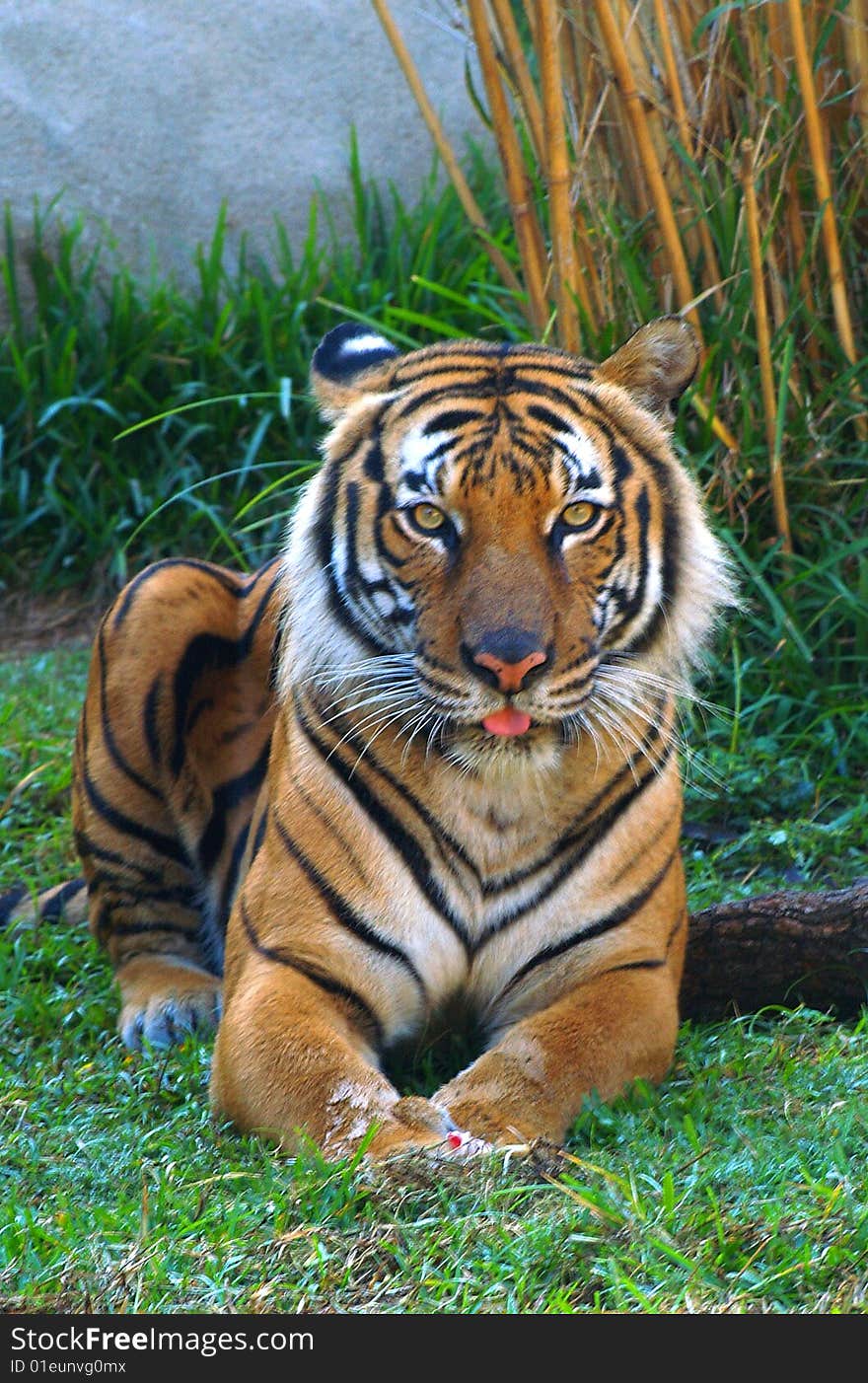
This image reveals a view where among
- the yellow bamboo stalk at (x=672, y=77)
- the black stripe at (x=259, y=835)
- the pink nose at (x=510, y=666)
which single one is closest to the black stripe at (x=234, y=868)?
the black stripe at (x=259, y=835)

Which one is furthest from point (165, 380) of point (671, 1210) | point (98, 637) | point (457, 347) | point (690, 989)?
point (671, 1210)

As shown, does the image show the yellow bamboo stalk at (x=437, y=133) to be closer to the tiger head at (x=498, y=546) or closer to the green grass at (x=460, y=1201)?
the tiger head at (x=498, y=546)

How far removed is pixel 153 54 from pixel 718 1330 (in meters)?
5.93

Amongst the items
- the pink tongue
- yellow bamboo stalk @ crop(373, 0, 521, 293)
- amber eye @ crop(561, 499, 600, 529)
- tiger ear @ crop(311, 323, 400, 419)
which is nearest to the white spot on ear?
tiger ear @ crop(311, 323, 400, 419)

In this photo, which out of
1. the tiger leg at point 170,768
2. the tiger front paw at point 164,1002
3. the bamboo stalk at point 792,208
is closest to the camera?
the tiger front paw at point 164,1002

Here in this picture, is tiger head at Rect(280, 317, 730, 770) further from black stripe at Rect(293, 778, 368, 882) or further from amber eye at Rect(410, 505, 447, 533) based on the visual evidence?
black stripe at Rect(293, 778, 368, 882)

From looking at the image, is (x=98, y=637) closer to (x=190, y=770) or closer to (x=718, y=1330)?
(x=190, y=770)

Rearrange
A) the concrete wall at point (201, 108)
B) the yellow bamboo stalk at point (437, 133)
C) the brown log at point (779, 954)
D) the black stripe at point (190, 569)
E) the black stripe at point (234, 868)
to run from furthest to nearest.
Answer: the concrete wall at point (201, 108) → the yellow bamboo stalk at point (437, 133) → the black stripe at point (190, 569) → the black stripe at point (234, 868) → the brown log at point (779, 954)

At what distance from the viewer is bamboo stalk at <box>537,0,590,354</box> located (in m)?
4.11

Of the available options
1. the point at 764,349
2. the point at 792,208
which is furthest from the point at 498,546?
the point at 792,208

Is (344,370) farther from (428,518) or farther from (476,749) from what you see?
(476,749)

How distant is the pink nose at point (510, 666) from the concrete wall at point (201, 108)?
14.4 ft

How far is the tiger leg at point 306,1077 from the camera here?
2.72m

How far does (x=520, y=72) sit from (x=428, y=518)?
197 cm
